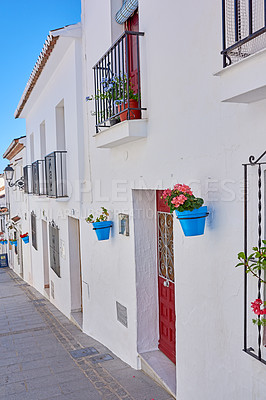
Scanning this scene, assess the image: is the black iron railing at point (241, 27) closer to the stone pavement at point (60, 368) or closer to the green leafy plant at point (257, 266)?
the green leafy plant at point (257, 266)

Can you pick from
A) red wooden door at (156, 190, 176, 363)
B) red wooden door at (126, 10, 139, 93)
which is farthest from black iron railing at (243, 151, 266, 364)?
red wooden door at (126, 10, 139, 93)

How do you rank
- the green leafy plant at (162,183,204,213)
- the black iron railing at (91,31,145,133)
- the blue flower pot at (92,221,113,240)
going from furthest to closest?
1. the blue flower pot at (92,221,113,240)
2. the black iron railing at (91,31,145,133)
3. the green leafy plant at (162,183,204,213)

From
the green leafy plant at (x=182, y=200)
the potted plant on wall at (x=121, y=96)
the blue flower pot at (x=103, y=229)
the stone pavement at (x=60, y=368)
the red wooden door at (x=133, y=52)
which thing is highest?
the red wooden door at (x=133, y=52)

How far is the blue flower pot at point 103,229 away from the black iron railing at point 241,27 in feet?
11.6

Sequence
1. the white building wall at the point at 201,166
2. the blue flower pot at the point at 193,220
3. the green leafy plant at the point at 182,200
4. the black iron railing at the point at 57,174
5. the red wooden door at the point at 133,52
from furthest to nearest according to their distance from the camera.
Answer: the black iron railing at the point at 57,174, the red wooden door at the point at 133,52, the blue flower pot at the point at 193,220, the green leafy plant at the point at 182,200, the white building wall at the point at 201,166

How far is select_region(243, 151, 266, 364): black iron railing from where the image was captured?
2893mm

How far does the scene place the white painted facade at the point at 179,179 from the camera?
10.5 ft

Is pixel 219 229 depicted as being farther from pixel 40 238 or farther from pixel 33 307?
pixel 40 238

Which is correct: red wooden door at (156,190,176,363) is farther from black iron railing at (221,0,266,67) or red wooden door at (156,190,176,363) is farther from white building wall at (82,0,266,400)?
black iron railing at (221,0,266,67)

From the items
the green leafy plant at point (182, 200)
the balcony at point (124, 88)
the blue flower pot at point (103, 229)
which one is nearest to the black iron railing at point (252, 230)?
the green leafy plant at point (182, 200)

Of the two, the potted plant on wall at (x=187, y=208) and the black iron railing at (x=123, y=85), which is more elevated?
the black iron railing at (x=123, y=85)

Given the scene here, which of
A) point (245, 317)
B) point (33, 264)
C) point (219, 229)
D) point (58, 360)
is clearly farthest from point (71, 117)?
point (33, 264)

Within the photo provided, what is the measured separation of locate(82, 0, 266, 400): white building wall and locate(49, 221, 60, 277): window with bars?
480 cm

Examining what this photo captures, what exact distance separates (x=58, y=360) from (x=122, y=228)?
2455 mm
